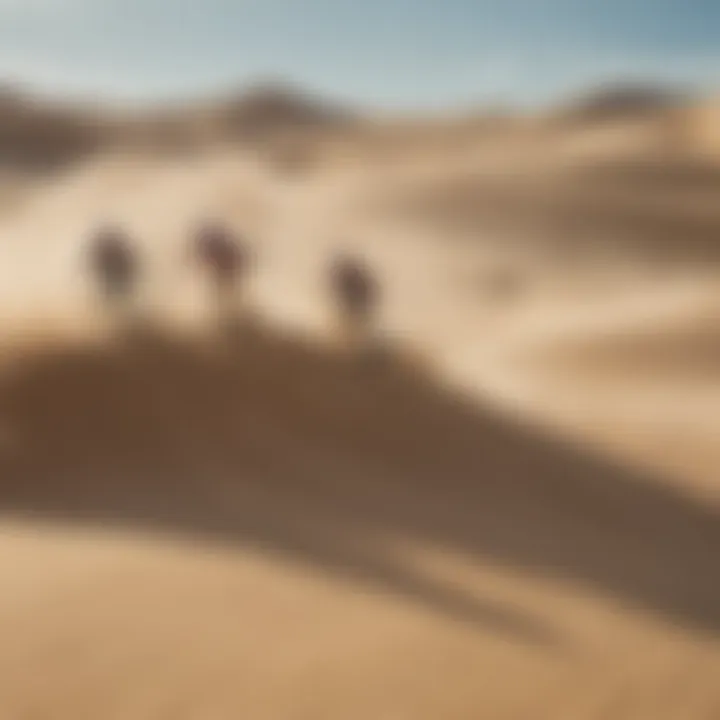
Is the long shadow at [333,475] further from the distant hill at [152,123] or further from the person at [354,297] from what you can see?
the distant hill at [152,123]

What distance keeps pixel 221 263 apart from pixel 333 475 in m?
3.19

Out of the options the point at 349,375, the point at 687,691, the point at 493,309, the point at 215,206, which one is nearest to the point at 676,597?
the point at 687,691

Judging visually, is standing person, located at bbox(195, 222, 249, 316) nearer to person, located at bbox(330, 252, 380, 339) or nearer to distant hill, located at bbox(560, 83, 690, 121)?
person, located at bbox(330, 252, 380, 339)

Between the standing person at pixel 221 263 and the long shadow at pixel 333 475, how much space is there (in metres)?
1.03

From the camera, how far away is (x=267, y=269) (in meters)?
15.4

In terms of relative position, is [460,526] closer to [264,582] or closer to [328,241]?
[264,582]

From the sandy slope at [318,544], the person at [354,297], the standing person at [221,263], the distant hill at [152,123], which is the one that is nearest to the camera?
the sandy slope at [318,544]

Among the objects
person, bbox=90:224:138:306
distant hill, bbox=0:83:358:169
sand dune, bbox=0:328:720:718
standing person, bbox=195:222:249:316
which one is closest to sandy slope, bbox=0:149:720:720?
sand dune, bbox=0:328:720:718

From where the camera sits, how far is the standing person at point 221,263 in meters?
8.84

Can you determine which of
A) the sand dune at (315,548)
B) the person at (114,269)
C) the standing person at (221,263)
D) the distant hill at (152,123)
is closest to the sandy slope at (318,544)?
the sand dune at (315,548)

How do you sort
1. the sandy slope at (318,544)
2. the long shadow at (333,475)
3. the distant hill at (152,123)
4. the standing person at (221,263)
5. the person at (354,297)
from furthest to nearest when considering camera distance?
the distant hill at (152,123), the person at (354,297), the standing person at (221,263), the long shadow at (333,475), the sandy slope at (318,544)

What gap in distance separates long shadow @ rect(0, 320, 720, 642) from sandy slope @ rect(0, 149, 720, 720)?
0.02m

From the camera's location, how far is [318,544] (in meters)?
4.89

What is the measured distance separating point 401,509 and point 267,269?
10.2 metres
